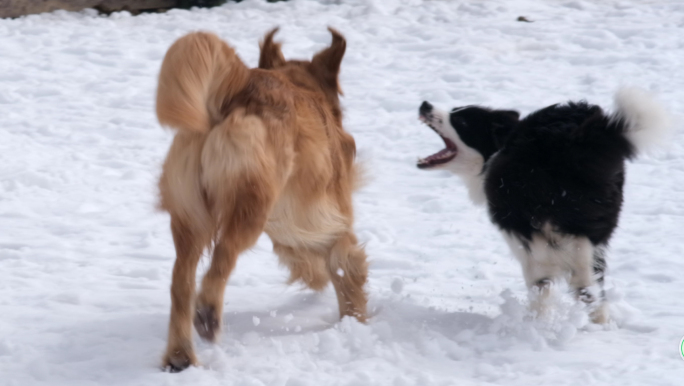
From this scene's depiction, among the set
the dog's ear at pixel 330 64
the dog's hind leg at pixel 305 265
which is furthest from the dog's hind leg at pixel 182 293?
the dog's ear at pixel 330 64

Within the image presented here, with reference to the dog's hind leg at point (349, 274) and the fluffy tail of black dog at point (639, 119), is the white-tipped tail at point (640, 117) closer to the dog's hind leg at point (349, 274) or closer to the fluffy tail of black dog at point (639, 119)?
the fluffy tail of black dog at point (639, 119)

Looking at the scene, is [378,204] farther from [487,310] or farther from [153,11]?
[153,11]

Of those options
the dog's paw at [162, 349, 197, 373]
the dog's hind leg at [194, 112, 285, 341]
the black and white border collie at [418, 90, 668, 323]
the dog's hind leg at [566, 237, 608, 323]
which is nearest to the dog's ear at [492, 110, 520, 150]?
the black and white border collie at [418, 90, 668, 323]

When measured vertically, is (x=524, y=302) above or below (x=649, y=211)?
above

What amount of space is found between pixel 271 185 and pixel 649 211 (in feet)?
12.7

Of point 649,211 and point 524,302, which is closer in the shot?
point 524,302

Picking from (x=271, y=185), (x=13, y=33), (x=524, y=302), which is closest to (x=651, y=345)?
(x=524, y=302)

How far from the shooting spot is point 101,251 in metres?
4.82

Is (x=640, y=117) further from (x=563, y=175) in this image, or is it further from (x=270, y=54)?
(x=270, y=54)

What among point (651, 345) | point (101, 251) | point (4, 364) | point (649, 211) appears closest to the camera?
point (4, 364)

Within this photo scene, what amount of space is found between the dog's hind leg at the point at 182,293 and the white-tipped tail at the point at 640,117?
2.00 metres

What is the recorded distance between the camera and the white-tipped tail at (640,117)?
3.48 m

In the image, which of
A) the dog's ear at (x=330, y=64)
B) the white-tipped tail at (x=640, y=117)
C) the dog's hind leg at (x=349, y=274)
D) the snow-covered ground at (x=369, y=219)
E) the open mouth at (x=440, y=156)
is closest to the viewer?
the snow-covered ground at (x=369, y=219)

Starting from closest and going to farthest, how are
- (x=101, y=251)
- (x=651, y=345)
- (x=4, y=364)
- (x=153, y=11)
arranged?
(x=4, y=364), (x=651, y=345), (x=101, y=251), (x=153, y=11)
